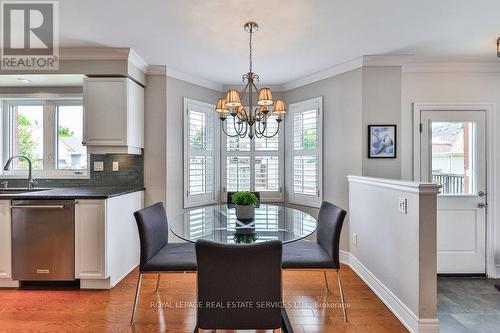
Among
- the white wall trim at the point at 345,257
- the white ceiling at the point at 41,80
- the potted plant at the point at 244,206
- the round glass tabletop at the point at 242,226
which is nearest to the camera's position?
the round glass tabletop at the point at 242,226

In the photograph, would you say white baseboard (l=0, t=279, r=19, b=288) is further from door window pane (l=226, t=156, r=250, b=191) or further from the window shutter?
door window pane (l=226, t=156, r=250, b=191)

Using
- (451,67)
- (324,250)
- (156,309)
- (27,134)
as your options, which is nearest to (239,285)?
(324,250)

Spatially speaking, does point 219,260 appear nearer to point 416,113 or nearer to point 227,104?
point 227,104

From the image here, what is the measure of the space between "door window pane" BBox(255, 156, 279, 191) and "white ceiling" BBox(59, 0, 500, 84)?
1.38 m

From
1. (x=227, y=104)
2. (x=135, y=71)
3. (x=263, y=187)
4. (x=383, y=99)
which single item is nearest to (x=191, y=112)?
(x=135, y=71)

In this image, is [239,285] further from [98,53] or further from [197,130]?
[98,53]

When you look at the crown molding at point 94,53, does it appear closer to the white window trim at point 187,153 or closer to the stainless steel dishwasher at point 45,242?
the white window trim at point 187,153

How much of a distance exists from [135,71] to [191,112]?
875mm

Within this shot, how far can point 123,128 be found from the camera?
9.49 feet

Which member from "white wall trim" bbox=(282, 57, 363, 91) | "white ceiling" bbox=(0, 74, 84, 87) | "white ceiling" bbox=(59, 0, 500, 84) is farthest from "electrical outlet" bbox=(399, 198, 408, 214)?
"white ceiling" bbox=(0, 74, 84, 87)

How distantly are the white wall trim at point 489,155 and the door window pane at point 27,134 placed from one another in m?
4.69

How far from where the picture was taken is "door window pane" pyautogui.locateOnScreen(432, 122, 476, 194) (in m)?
3.06

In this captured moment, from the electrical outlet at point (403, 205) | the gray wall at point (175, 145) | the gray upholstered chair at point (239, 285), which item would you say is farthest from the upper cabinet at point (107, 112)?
the electrical outlet at point (403, 205)

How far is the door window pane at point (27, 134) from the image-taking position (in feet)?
11.3
